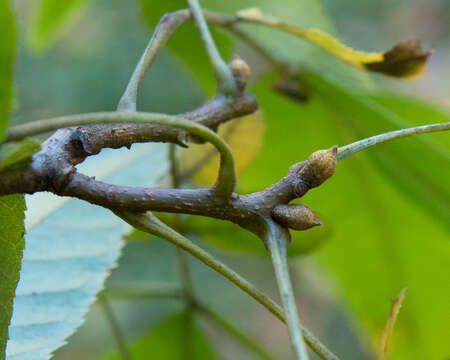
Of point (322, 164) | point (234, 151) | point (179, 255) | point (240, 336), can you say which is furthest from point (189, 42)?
point (322, 164)

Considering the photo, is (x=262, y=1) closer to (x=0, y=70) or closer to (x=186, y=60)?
(x=186, y=60)

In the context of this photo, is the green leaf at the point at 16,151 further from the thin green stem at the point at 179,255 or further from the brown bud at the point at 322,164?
the thin green stem at the point at 179,255

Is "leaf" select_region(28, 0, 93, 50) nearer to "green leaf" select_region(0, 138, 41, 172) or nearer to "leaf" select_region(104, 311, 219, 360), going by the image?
"leaf" select_region(104, 311, 219, 360)

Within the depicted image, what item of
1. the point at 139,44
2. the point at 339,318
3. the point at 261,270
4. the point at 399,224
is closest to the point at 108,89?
the point at 139,44

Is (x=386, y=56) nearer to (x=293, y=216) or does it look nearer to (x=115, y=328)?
(x=293, y=216)

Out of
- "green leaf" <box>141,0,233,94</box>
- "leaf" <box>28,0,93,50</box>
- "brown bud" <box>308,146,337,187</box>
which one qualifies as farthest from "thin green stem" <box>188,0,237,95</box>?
"leaf" <box>28,0,93,50</box>

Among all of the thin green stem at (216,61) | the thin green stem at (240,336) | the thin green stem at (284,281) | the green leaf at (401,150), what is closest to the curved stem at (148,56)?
the thin green stem at (216,61)
